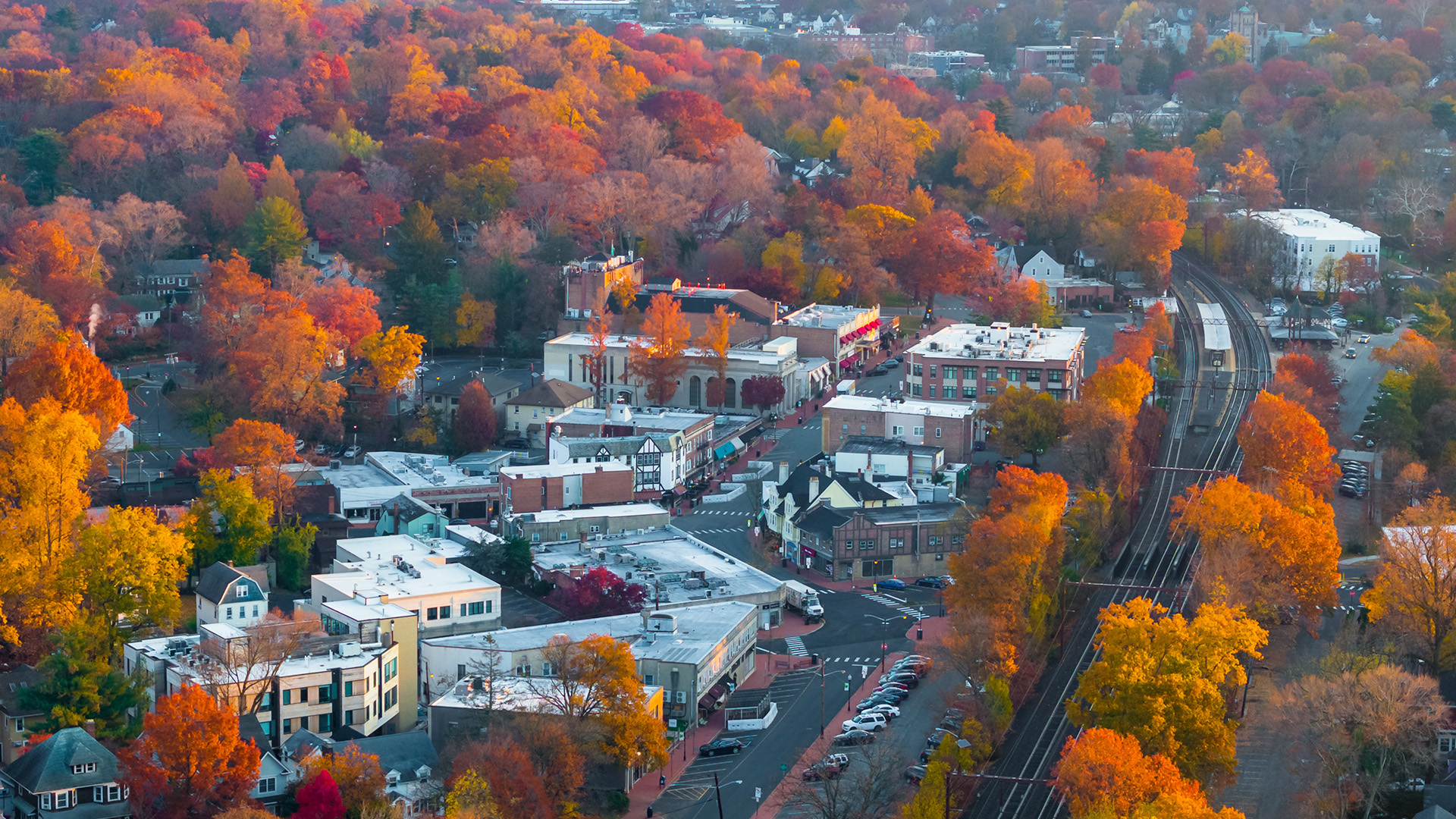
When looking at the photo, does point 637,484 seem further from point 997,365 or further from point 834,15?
point 834,15

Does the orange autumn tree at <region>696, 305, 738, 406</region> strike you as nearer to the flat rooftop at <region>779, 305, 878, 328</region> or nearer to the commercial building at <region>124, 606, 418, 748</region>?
the flat rooftop at <region>779, 305, 878, 328</region>

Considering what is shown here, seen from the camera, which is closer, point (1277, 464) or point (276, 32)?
point (1277, 464)

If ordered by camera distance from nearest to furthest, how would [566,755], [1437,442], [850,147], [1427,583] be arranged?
[566,755]
[1427,583]
[1437,442]
[850,147]

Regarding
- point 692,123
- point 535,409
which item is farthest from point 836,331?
point 692,123

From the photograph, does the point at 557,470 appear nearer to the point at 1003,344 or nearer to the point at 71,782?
the point at 1003,344

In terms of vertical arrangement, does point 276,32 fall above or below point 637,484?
above

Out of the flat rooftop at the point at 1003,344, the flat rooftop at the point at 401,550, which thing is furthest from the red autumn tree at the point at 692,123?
the flat rooftop at the point at 401,550

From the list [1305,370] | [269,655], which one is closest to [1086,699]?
[269,655]
